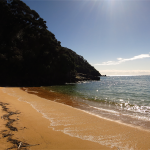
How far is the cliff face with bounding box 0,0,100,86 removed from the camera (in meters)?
33.9

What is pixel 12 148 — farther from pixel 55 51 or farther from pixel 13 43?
pixel 55 51

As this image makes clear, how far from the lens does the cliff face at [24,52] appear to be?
33.9 meters

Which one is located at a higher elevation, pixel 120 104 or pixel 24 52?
pixel 24 52

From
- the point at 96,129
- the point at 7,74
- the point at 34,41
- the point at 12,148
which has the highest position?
the point at 34,41

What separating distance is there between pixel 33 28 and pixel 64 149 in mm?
50129

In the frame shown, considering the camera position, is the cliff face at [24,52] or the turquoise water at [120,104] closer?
the turquoise water at [120,104]

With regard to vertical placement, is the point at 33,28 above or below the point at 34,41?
above

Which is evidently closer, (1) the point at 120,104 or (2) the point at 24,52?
(1) the point at 120,104

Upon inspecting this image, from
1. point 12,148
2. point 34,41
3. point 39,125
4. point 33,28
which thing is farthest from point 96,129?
point 33,28

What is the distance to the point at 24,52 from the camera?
3734cm

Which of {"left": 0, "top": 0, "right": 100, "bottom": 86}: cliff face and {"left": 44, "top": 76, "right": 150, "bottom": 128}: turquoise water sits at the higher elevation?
{"left": 0, "top": 0, "right": 100, "bottom": 86}: cliff face

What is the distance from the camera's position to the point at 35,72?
40.8m

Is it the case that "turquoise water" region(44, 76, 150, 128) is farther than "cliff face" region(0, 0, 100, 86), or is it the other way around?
"cliff face" region(0, 0, 100, 86)

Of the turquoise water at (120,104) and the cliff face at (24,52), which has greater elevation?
the cliff face at (24,52)
